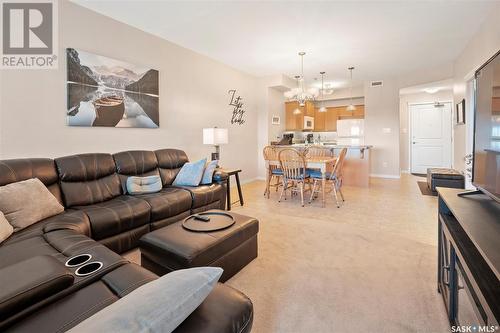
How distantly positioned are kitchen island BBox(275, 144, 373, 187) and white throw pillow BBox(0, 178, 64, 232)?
4088 millimetres

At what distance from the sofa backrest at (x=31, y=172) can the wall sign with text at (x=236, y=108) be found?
354cm

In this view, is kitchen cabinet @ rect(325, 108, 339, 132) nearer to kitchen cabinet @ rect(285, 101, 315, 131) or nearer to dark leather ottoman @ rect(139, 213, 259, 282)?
kitchen cabinet @ rect(285, 101, 315, 131)

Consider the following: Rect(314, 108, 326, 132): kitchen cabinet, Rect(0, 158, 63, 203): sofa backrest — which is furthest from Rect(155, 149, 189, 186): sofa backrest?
Rect(314, 108, 326, 132): kitchen cabinet

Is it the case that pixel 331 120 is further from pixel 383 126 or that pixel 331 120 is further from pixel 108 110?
pixel 108 110

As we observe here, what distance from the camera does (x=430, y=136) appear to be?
7.29m

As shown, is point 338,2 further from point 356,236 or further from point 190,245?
point 190,245

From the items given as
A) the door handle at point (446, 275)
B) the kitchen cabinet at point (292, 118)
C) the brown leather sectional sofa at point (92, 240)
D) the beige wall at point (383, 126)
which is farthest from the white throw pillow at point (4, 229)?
the beige wall at point (383, 126)

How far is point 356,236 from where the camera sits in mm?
2684

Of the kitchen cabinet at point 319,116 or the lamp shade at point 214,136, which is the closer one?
the lamp shade at point 214,136

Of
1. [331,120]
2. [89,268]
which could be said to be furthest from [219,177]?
[331,120]

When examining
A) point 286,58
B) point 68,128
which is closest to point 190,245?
point 68,128

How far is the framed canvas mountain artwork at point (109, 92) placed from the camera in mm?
2836

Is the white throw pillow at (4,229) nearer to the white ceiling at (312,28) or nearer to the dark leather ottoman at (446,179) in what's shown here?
the white ceiling at (312,28)

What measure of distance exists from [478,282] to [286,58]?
4584 millimetres
